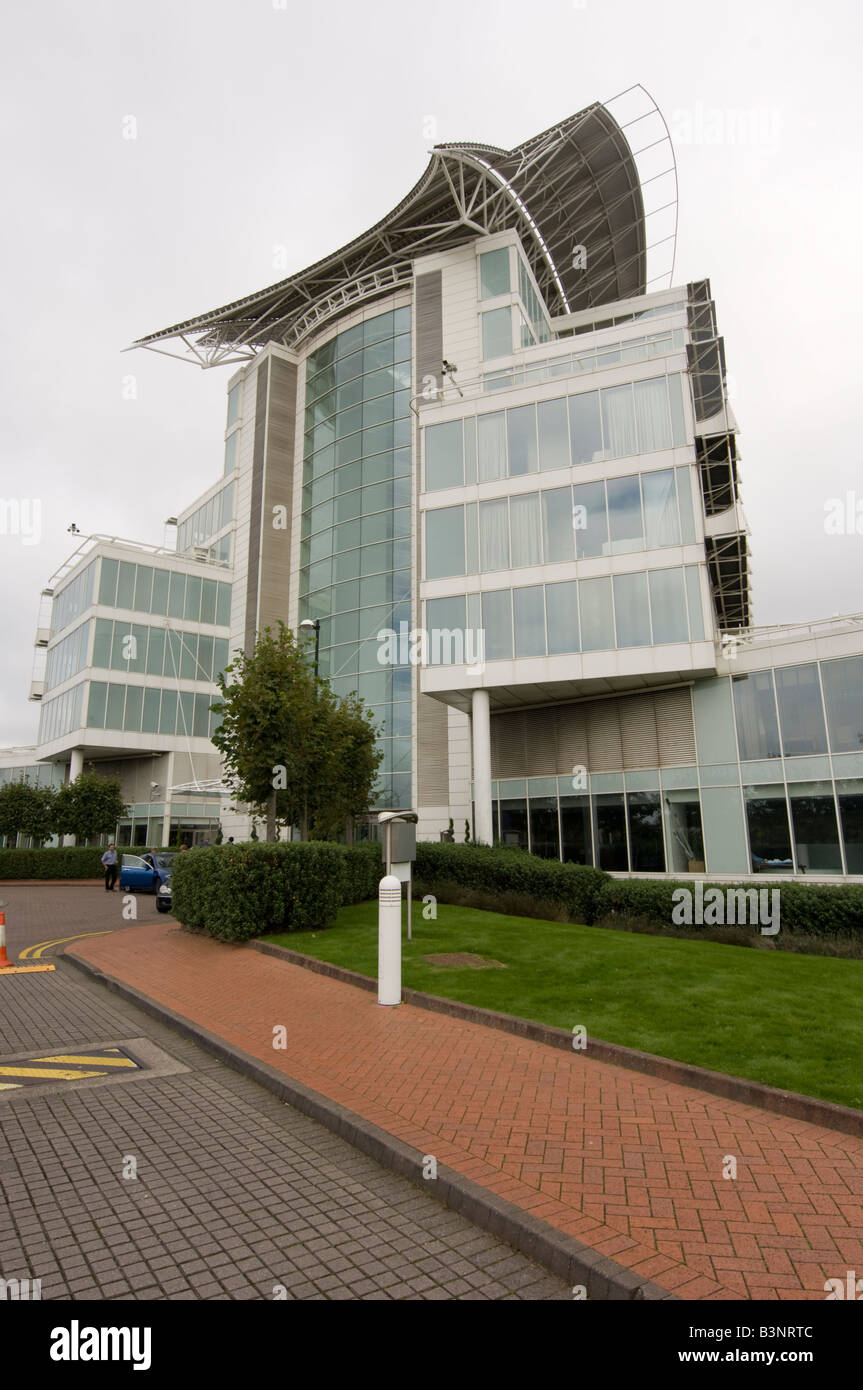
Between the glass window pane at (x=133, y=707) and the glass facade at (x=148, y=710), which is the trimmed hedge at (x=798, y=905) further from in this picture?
the glass window pane at (x=133, y=707)

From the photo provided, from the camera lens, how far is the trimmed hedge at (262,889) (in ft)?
45.0

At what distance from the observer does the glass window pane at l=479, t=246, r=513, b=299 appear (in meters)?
36.2

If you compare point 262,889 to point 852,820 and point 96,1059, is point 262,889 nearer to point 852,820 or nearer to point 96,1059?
point 96,1059

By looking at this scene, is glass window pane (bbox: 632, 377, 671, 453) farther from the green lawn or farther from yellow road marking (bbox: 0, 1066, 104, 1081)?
yellow road marking (bbox: 0, 1066, 104, 1081)

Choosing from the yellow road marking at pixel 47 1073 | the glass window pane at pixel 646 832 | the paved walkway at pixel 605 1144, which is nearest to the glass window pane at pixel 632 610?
the glass window pane at pixel 646 832

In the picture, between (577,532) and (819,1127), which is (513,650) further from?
(819,1127)

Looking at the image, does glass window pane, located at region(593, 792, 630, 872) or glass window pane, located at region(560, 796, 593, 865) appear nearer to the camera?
glass window pane, located at region(593, 792, 630, 872)

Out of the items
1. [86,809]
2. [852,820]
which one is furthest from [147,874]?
[852,820]

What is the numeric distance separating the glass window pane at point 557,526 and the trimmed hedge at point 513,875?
9.76 meters

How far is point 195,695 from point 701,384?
1314 inches

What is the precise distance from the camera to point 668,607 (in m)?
23.0

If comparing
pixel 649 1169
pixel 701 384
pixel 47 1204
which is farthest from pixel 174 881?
pixel 701 384

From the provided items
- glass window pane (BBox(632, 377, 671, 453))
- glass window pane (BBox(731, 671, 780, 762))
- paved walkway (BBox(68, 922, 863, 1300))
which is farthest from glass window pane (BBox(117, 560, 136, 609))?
paved walkway (BBox(68, 922, 863, 1300))

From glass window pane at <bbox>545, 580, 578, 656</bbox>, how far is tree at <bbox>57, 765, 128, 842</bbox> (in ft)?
88.2
